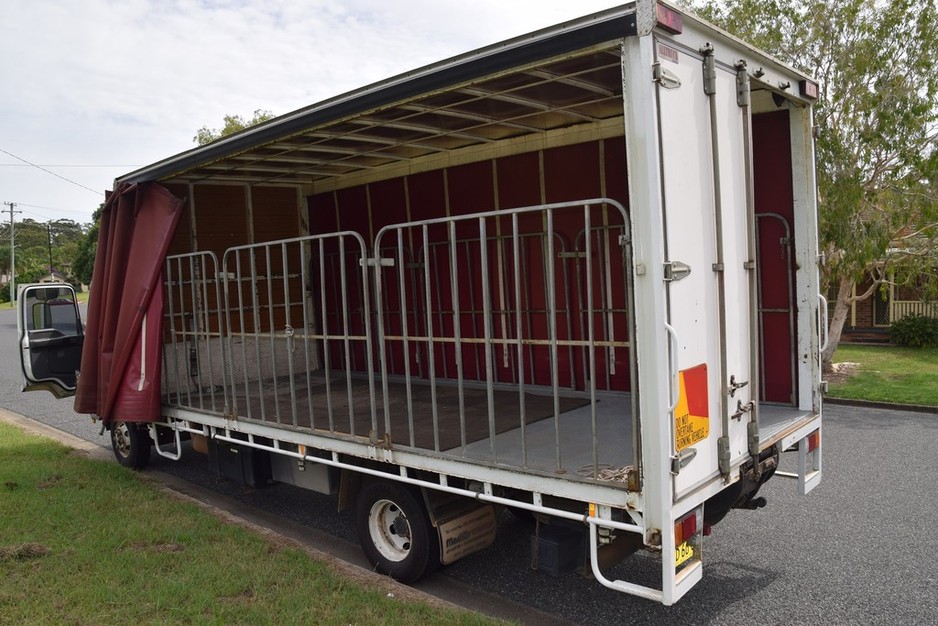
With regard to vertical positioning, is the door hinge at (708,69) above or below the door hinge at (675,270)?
above

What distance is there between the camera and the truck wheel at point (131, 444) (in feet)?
24.4

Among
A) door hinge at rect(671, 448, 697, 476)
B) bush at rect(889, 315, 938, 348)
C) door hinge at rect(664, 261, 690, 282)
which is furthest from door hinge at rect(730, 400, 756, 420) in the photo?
bush at rect(889, 315, 938, 348)

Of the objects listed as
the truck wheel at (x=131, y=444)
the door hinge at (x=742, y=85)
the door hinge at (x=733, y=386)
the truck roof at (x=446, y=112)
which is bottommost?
the truck wheel at (x=131, y=444)

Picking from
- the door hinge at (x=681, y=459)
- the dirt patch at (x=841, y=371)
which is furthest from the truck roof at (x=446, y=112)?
the dirt patch at (x=841, y=371)

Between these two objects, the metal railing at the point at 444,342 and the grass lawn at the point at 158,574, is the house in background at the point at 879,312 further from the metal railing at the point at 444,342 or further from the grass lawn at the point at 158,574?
the grass lawn at the point at 158,574

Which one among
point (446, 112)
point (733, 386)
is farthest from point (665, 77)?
point (446, 112)

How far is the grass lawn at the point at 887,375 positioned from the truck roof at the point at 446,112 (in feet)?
24.1

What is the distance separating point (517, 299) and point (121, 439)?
19.1ft

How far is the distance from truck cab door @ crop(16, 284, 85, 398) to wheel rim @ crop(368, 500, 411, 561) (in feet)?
15.2

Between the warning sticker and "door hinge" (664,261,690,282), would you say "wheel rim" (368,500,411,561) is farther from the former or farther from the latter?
"door hinge" (664,261,690,282)

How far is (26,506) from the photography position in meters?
6.00

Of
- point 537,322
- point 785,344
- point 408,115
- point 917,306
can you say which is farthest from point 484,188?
point 917,306

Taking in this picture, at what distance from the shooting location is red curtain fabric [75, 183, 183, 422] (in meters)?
6.32

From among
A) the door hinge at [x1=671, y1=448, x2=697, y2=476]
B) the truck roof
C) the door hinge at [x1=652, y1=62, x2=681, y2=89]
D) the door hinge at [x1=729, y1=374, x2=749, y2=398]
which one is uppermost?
the truck roof
